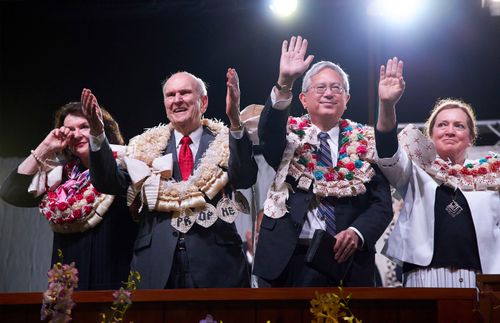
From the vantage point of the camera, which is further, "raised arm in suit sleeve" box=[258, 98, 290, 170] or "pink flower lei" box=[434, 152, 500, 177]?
"pink flower lei" box=[434, 152, 500, 177]

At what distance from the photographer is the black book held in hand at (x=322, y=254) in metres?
3.18

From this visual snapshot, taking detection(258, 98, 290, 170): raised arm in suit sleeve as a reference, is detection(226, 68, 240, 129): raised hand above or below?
above

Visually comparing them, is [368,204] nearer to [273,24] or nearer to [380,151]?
[380,151]

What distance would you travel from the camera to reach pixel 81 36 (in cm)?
533

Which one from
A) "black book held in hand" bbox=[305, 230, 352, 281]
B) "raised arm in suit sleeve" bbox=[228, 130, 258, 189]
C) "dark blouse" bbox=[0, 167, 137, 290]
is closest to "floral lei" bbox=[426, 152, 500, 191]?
"black book held in hand" bbox=[305, 230, 352, 281]

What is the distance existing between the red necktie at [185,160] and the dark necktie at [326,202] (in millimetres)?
569

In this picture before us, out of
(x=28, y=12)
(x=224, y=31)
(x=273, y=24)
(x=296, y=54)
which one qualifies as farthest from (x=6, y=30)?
(x=296, y=54)

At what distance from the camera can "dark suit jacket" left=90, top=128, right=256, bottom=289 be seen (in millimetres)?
3301

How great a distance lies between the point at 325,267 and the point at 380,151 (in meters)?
0.57

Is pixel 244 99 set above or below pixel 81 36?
below

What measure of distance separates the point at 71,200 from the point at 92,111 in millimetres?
499

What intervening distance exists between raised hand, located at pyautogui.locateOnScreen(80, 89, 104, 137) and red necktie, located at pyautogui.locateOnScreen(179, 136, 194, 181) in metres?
0.40

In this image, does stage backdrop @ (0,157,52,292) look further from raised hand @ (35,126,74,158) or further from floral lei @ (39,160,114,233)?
floral lei @ (39,160,114,233)

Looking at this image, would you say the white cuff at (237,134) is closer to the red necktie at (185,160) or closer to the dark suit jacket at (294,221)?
the dark suit jacket at (294,221)
